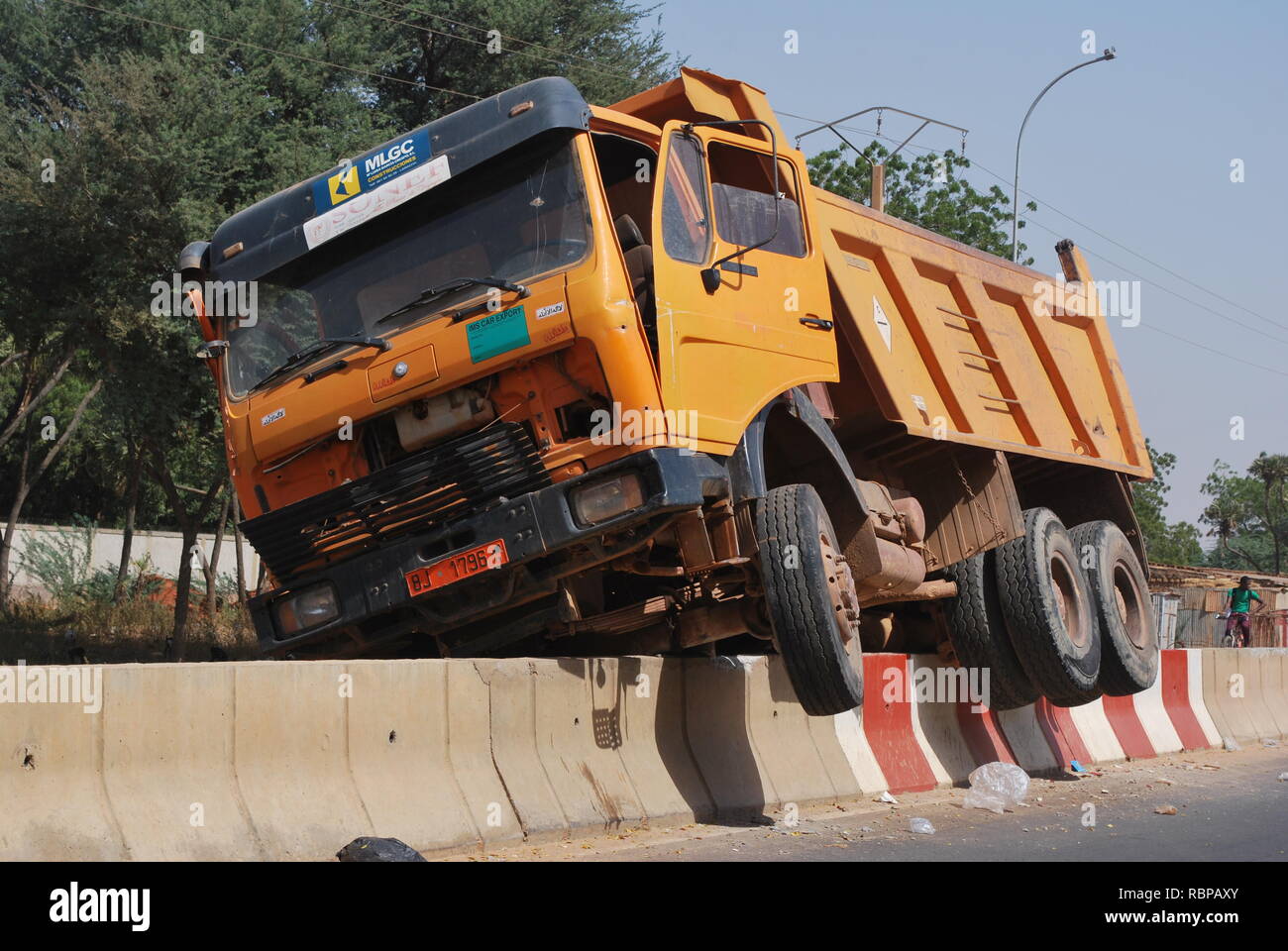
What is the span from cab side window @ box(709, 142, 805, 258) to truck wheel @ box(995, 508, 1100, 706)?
3158mm

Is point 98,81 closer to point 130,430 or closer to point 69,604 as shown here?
point 130,430

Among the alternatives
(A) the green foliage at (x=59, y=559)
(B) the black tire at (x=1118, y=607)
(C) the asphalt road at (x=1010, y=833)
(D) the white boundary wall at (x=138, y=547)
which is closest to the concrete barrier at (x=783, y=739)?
(C) the asphalt road at (x=1010, y=833)

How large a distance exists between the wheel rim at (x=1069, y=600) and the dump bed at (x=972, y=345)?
814mm

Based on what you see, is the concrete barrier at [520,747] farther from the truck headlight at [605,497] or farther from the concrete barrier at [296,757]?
the concrete barrier at [296,757]

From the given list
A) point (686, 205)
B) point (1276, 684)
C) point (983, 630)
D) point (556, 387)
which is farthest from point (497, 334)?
point (1276, 684)

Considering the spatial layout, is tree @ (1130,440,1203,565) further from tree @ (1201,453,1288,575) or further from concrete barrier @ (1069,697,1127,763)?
concrete barrier @ (1069,697,1127,763)

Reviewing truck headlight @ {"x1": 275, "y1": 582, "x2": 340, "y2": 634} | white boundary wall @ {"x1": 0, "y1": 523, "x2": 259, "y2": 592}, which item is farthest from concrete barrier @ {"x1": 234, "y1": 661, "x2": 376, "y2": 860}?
white boundary wall @ {"x1": 0, "y1": 523, "x2": 259, "y2": 592}

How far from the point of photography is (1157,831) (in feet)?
25.5

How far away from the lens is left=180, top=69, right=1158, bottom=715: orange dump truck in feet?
22.1

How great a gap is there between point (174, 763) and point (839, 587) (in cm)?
357

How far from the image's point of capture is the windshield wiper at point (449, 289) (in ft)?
22.2

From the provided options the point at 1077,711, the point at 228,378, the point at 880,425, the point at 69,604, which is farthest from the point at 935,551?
the point at 69,604
